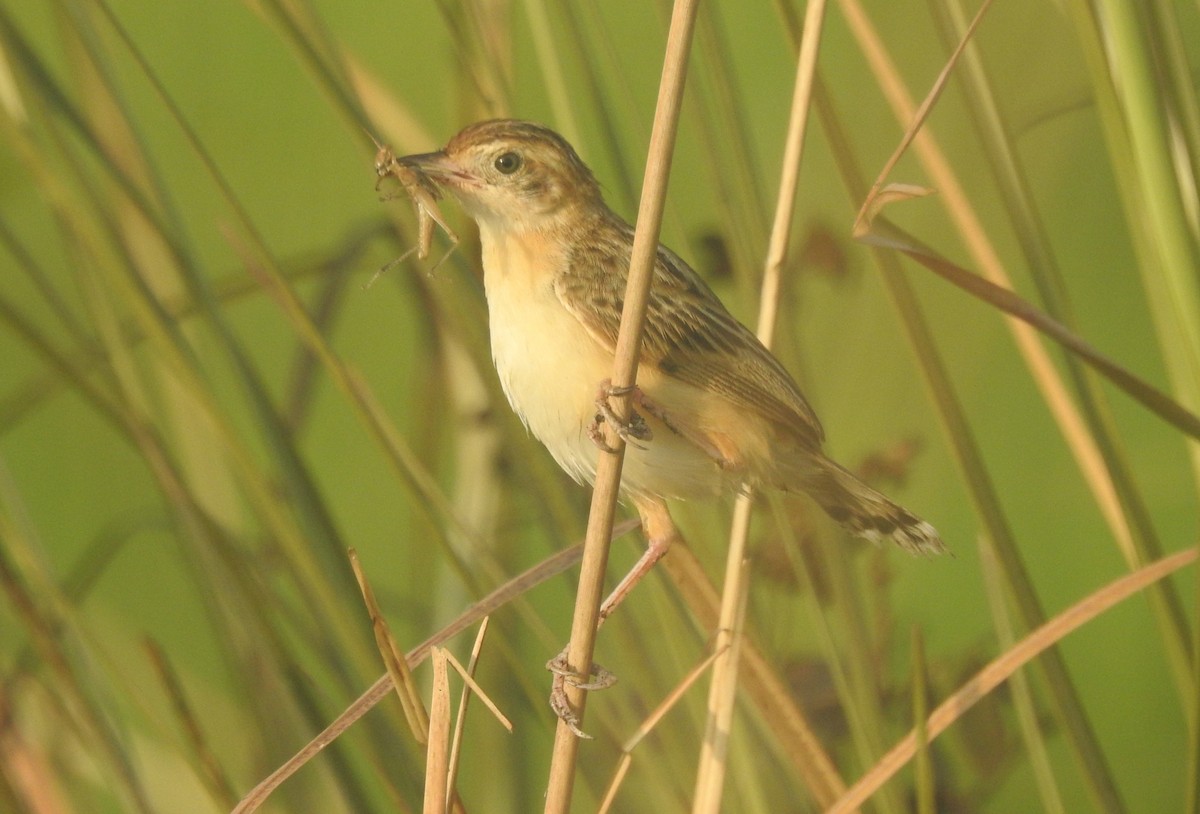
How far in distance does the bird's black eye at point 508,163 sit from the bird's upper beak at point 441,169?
0.12ft

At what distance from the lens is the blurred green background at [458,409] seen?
1.41m

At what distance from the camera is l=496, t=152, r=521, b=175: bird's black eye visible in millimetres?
1488

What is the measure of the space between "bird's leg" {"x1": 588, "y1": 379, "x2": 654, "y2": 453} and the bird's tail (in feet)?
0.96

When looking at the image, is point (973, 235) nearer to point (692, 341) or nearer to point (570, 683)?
point (692, 341)

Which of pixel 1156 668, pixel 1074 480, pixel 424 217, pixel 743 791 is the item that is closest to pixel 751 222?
pixel 424 217

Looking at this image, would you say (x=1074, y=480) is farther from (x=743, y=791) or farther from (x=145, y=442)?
(x=145, y=442)

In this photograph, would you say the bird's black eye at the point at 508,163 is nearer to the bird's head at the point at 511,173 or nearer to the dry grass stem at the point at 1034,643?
the bird's head at the point at 511,173

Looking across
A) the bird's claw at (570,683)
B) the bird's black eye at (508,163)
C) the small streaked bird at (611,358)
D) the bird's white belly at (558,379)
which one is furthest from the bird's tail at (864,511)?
the bird's black eye at (508,163)

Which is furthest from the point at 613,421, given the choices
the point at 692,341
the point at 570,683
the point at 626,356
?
the point at 692,341

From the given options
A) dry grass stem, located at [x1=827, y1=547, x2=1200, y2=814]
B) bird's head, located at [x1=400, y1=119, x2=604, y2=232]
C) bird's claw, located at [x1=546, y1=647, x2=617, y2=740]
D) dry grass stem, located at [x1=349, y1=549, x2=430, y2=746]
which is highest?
bird's head, located at [x1=400, y1=119, x2=604, y2=232]

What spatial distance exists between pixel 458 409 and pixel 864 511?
3.28ft

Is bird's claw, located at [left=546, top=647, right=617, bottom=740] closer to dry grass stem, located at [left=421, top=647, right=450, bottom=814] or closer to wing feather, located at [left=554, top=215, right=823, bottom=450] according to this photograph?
dry grass stem, located at [left=421, top=647, right=450, bottom=814]

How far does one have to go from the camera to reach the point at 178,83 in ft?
12.0

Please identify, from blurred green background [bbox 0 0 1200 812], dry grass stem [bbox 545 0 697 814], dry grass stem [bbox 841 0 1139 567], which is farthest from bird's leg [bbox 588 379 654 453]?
dry grass stem [bbox 841 0 1139 567]
